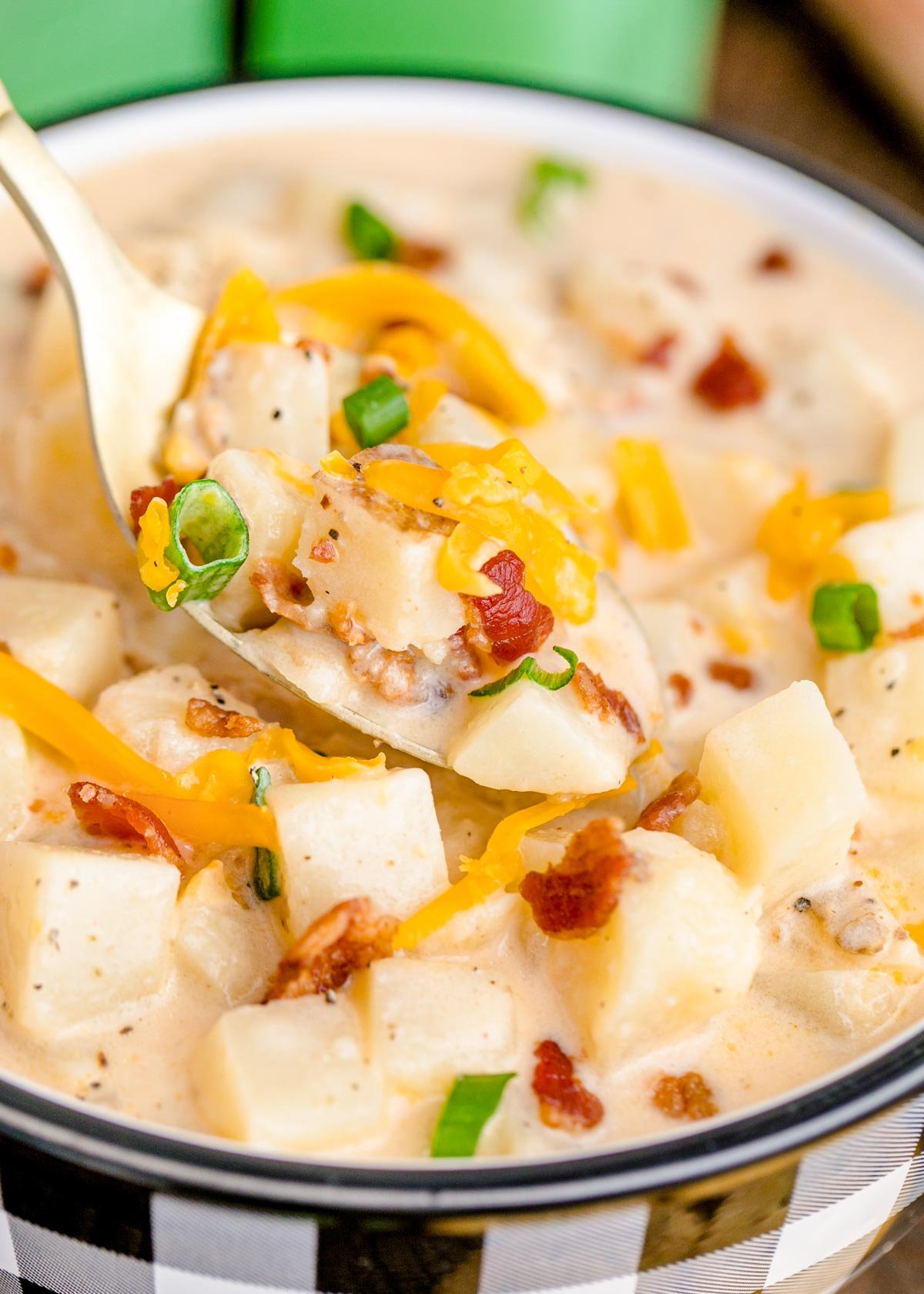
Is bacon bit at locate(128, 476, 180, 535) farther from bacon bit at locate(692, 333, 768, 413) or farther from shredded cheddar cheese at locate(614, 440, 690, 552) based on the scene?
bacon bit at locate(692, 333, 768, 413)

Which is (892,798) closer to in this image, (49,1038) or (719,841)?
(719,841)

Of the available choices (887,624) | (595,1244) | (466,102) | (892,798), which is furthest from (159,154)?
(595,1244)

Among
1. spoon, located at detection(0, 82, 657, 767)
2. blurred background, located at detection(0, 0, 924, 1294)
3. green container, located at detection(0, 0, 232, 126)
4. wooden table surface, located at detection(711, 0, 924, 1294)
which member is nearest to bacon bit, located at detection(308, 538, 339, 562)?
spoon, located at detection(0, 82, 657, 767)

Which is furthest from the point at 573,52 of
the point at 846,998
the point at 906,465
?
the point at 846,998

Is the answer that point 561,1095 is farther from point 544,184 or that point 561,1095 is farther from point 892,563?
point 544,184

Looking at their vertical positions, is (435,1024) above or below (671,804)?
below

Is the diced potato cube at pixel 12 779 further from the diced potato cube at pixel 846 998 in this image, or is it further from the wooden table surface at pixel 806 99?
the wooden table surface at pixel 806 99
